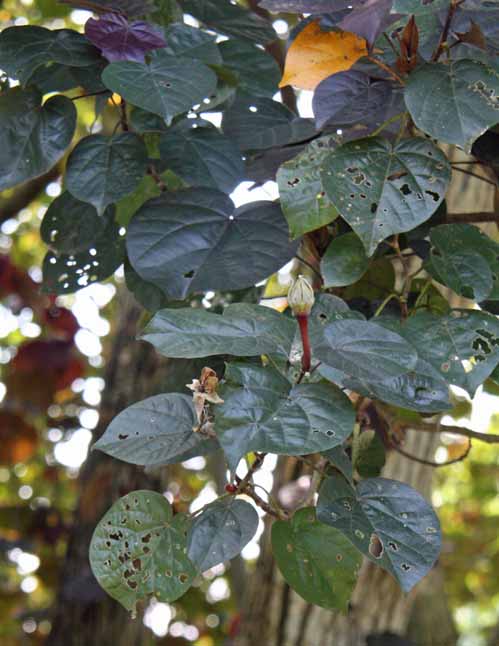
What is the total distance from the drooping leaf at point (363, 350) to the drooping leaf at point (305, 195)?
0.15m

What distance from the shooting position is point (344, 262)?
90 centimetres

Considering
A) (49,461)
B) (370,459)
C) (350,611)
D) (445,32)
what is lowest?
(49,461)

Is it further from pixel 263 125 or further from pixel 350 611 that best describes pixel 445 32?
pixel 350 611

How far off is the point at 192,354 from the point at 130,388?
66.8 inches

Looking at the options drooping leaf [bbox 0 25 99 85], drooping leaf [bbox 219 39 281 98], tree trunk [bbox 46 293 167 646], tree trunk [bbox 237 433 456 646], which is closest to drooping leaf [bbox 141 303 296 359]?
drooping leaf [bbox 0 25 99 85]

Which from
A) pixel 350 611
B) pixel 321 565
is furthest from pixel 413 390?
A: pixel 350 611

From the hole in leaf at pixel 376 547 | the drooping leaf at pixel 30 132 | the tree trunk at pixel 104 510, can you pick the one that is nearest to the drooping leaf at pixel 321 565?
the hole in leaf at pixel 376 547

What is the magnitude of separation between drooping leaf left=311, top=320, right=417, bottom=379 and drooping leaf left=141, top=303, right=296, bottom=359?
1.3 inches

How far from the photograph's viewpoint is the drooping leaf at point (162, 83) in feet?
2.83

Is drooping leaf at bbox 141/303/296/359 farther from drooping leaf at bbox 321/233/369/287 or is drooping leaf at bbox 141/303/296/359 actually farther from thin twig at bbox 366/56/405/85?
thin twig at bbox 366/56/405/85

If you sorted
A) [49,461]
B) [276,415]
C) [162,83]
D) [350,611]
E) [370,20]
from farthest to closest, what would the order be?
1. [49,461]
2. [350,611]
3. [162,83]
4. [370,20]
5. [276,415]

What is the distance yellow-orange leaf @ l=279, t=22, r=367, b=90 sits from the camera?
90 centimetres

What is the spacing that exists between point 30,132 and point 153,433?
392 millimetres

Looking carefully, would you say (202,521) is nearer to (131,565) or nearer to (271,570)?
(131,565)
